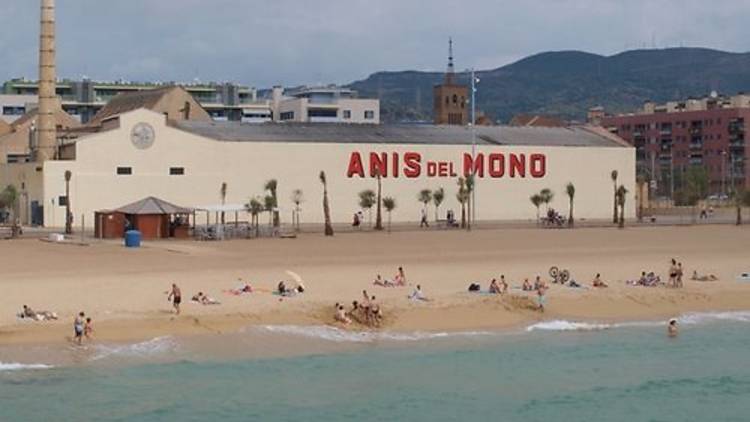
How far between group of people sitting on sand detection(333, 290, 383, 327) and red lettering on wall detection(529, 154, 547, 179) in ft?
179

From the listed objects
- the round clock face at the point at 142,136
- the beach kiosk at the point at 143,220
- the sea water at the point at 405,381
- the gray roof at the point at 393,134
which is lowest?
the sea water at the point at 405,381

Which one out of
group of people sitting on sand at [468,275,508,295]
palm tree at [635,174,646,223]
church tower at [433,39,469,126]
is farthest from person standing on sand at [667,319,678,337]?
church tower at [433,39,469,126]

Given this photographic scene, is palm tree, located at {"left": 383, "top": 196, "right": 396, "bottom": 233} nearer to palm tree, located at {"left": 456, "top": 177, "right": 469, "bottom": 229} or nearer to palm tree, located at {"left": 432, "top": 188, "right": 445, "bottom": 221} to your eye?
palm tree, located at {"left": 432, "top": 188, "right": 445, "bottom": 221}

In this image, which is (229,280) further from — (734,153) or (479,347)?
(734,153)

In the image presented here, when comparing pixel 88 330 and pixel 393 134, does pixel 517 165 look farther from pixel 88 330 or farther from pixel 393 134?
pixel 88 330

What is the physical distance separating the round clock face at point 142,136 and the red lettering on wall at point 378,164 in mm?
15326

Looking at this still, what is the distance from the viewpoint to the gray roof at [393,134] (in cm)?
8038

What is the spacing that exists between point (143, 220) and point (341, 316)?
27.7 metres

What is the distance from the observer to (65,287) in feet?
119

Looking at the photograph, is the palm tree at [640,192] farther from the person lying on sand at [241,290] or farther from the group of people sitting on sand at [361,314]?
the group of people sitting on sand at [361,314]

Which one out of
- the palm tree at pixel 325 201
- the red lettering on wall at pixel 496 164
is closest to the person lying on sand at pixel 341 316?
the palm tree at pixel 325 201

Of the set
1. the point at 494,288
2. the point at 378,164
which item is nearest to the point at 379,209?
the point at 378,164

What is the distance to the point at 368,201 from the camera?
75625mm

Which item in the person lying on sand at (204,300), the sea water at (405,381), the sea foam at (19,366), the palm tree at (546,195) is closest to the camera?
the sea water at (405,381)
